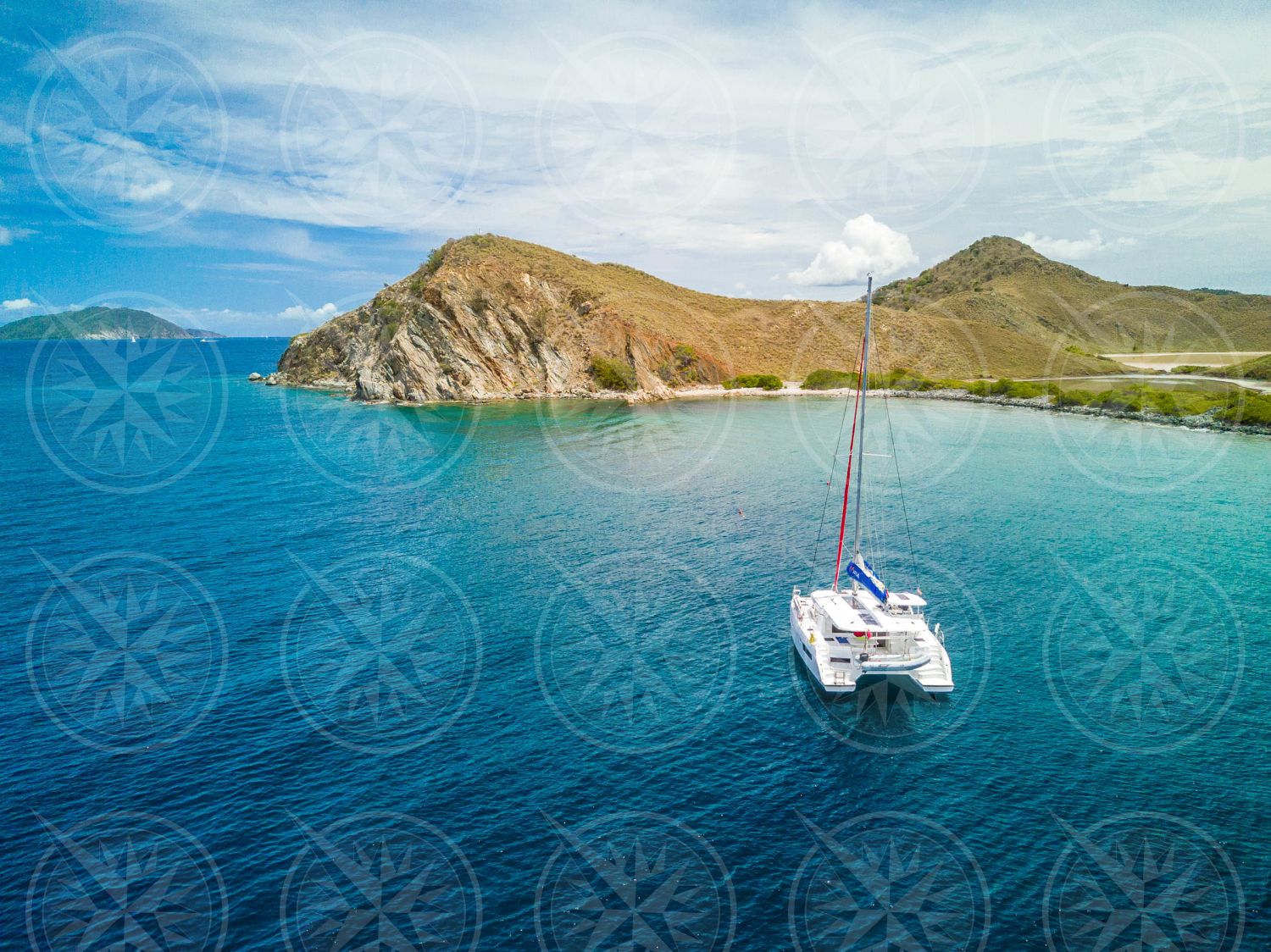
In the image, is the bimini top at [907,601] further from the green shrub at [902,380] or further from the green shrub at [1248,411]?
the green shrub at [902,380]

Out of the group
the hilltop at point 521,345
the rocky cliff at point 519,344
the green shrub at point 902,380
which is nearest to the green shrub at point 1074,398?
the green shrub at point 902,380

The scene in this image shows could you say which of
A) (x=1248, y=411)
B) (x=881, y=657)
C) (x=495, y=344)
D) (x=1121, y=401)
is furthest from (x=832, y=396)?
(x=881, y=657)

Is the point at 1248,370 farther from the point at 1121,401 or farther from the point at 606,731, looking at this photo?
the point at 606,731

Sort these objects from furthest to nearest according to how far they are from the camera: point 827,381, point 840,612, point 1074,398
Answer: point 827,381 → point 1074,398 → point 840,612

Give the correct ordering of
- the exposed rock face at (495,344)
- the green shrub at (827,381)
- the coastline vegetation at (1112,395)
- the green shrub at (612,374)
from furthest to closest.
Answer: the green shrub at (827,381), the green shrub at (612,374), the exposed rock face at (495,344), the coastline vegetation at (1112,395)

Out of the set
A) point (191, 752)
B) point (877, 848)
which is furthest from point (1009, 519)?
point (191, 752)

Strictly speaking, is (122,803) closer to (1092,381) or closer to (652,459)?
(652,459)
